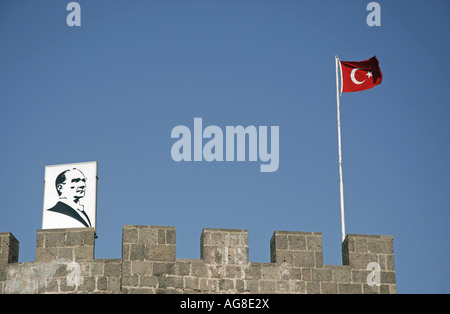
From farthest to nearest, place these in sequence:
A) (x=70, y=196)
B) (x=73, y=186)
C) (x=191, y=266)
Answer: (x=73, y=186), (x=70, y=196), (x=191, y=266)

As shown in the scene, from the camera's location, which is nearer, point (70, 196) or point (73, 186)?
point (70, 196)

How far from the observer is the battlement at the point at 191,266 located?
26.9m

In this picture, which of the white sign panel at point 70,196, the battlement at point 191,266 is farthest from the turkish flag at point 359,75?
the battlement at point 191,266

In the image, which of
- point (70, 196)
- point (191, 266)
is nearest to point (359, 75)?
point (70, 196)

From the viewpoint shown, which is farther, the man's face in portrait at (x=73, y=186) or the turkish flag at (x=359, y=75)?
the turkish flag at (x=359, y=75)

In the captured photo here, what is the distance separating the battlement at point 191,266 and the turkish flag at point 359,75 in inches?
428

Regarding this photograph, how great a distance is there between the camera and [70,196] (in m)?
32.1

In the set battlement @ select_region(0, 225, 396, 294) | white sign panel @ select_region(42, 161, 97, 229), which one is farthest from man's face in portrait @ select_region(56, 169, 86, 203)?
battlement @ select_region(0, 225, 396, 294)

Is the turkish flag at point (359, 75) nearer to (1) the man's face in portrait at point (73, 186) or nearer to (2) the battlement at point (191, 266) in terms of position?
(1) the man's face in portrait at point (73, 186)

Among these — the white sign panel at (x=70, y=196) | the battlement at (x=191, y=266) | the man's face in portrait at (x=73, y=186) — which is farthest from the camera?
the man's face in portrait at (x=73, y=186)

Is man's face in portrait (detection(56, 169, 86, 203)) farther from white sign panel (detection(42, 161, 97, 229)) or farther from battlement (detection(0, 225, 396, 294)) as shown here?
battlement (detection(0, 225, 396, 294))

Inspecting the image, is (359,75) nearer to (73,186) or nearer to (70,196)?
(73,186)

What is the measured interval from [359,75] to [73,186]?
36.6 feet
